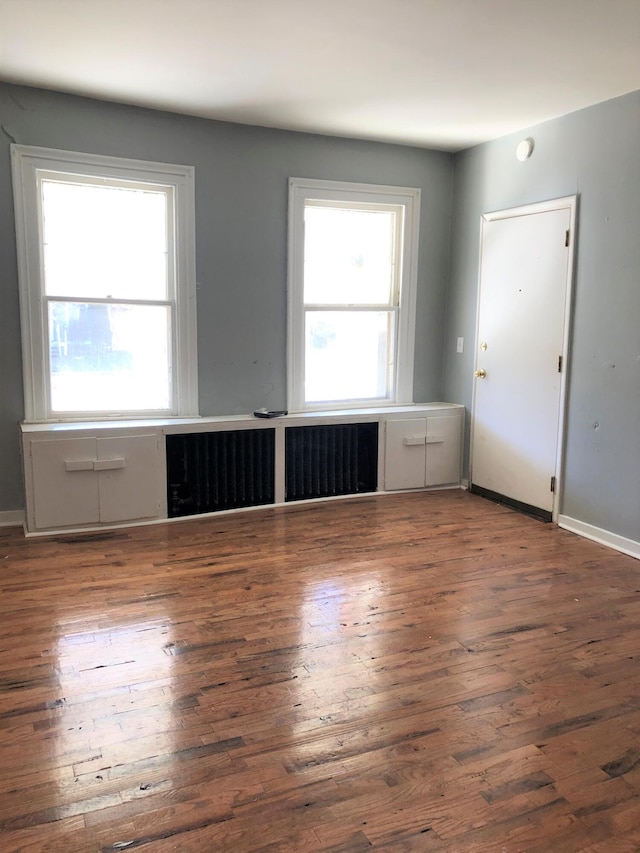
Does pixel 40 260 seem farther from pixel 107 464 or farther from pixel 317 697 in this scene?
pixel 317 697

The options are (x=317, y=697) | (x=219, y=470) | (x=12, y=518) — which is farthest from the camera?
(x=219, y=470)

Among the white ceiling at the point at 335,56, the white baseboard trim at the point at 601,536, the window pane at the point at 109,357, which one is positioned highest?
the white ceiling at the point at 335,56

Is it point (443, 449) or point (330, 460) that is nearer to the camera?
point (330, 460)

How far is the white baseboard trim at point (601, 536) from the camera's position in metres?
3.85

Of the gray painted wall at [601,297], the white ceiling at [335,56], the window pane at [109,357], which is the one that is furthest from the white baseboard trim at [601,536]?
the window pane at [109,357]

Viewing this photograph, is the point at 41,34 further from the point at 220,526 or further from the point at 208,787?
the point at 208,787

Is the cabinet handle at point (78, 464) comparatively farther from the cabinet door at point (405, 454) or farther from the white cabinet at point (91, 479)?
the cabinet door at point (405, 454)

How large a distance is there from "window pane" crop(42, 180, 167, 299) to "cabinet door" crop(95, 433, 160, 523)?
1.00 metres

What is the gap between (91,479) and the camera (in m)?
4.04

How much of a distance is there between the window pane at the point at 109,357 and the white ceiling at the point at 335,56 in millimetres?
1321

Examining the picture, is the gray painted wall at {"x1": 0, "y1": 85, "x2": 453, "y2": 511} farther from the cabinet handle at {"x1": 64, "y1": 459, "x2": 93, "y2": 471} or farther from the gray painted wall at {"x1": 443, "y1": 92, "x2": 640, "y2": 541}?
the gray painted wall at {"x1": 443, "y1": 92, "x2": 640, "y2": 541}

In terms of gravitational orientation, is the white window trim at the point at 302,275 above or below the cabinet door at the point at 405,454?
above

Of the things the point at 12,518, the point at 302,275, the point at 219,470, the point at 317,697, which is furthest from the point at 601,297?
the point at 12,518

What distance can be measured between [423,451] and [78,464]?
2.53m
